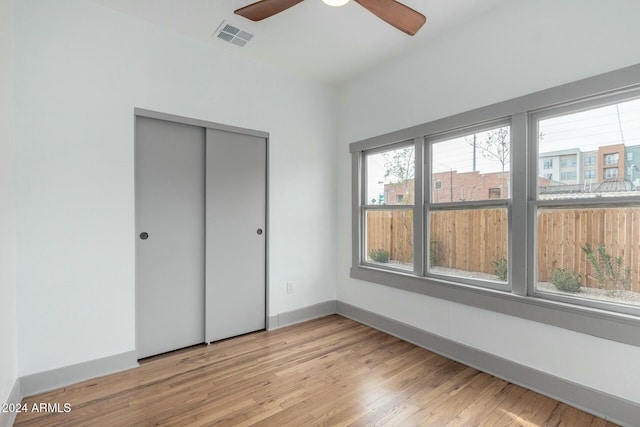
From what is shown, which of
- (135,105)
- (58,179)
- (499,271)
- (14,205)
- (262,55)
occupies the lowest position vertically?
(499,271)

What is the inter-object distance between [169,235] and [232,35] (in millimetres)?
1935

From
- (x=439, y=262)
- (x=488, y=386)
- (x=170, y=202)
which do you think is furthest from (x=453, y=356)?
(x=170, y=202)

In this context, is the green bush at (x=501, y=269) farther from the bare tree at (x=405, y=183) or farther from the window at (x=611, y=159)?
the window at (x=611, y=159)

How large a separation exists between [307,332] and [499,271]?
6.51 feet

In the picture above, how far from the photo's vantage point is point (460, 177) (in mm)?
2775

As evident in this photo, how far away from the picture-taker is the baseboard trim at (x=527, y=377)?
185 centimetres

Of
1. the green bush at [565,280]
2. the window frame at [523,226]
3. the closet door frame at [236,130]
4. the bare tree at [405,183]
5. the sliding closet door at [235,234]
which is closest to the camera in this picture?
the window frame at [523,226]

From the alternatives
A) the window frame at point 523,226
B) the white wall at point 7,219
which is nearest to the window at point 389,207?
the window frame at point 523,226

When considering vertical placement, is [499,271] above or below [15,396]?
above

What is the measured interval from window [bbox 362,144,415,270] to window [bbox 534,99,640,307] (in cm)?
119

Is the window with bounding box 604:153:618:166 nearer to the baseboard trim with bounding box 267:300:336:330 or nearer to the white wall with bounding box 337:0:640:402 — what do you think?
the white wall with bounding box 337:0:640:402

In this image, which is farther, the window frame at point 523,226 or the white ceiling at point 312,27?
the white ceiling at point 312,27

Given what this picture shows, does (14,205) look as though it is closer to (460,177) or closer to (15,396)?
(15,396)

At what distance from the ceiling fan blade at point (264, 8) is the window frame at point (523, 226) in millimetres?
1636
